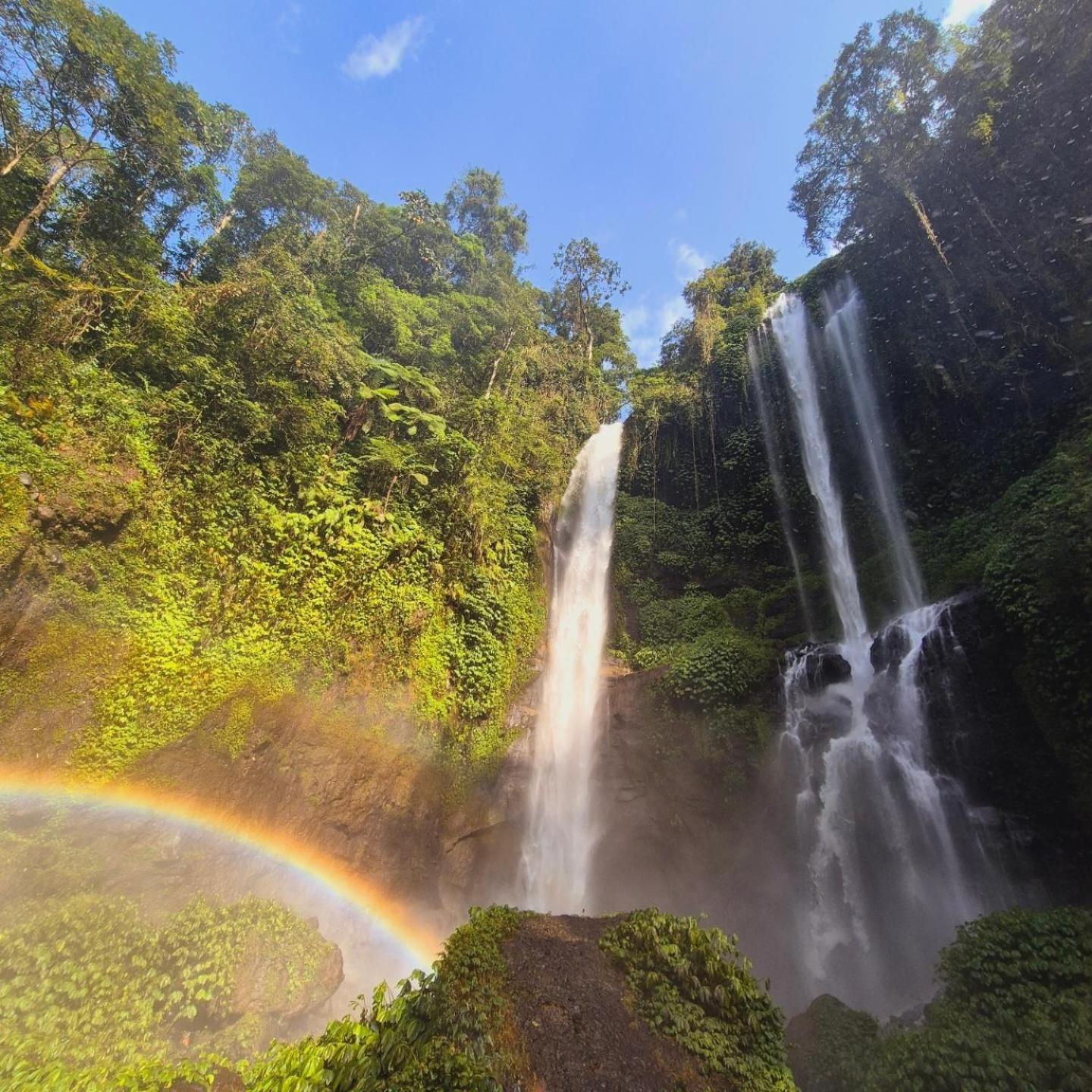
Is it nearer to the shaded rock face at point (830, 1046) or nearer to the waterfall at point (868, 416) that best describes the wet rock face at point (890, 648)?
the waterfall at point (868, 416)

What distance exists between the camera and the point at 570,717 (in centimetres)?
1343

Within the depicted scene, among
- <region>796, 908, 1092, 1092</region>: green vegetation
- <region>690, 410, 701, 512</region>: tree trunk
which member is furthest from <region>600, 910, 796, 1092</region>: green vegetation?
<region>690, 410, 701, 512</region>: tree trunk

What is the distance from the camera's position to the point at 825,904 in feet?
32.8

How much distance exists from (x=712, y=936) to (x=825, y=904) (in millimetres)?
6406

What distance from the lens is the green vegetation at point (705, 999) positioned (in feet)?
15.2

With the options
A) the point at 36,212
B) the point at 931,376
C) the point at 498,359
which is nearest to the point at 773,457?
the point at 931,376

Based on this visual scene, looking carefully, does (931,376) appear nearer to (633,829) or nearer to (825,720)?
(825,720)

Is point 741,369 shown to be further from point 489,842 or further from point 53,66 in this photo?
point 53,66

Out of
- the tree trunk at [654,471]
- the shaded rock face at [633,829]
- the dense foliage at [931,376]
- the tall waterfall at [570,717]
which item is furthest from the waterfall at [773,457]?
the tall waterfall at [570,717]

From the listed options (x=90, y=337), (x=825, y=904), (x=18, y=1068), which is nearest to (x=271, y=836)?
(x=18, y=1068)

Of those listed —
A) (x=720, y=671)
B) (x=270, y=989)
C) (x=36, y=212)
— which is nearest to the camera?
(x=270, y=989)

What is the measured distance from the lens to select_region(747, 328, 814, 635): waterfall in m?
14.2

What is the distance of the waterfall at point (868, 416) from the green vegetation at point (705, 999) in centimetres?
1025

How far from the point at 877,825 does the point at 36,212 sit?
68.8 ft
